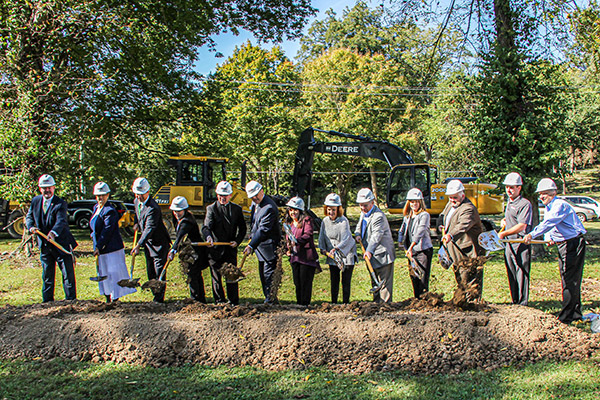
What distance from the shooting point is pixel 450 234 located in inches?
254

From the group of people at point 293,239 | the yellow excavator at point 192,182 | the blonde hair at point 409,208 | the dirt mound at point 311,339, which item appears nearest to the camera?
the dirt mound at point 311,339

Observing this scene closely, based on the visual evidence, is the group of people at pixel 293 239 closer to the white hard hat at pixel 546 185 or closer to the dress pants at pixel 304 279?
the dress pants at pixel 304 279

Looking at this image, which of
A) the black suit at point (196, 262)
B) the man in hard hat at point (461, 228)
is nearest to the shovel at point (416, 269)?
the man in hard hat at point (461, 228)

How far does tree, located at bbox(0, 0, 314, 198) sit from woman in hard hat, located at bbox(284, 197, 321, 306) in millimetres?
7491

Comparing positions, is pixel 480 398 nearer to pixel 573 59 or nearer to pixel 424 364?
pixel 424 364

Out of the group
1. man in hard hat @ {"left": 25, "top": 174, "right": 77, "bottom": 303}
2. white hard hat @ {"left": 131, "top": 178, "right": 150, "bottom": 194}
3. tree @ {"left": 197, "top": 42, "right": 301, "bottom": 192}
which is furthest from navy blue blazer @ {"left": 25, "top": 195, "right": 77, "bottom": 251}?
tree @ {"left": 197, "top": 42, "right": 301, "bottom": 192}

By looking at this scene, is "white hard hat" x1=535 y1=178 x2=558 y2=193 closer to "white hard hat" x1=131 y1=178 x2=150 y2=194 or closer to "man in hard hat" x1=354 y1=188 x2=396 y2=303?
"man in hard hat" x1=354 y1=188 x2=396 y2=303

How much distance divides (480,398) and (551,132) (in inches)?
374

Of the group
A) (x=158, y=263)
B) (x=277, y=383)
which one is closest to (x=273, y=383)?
(x=277, y=383)

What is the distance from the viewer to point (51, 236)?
6672 millimetres

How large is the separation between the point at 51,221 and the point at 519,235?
669cm

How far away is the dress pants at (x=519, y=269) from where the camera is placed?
6363mm

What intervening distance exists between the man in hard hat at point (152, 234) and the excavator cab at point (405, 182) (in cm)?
989

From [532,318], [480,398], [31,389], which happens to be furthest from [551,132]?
[31,389]
